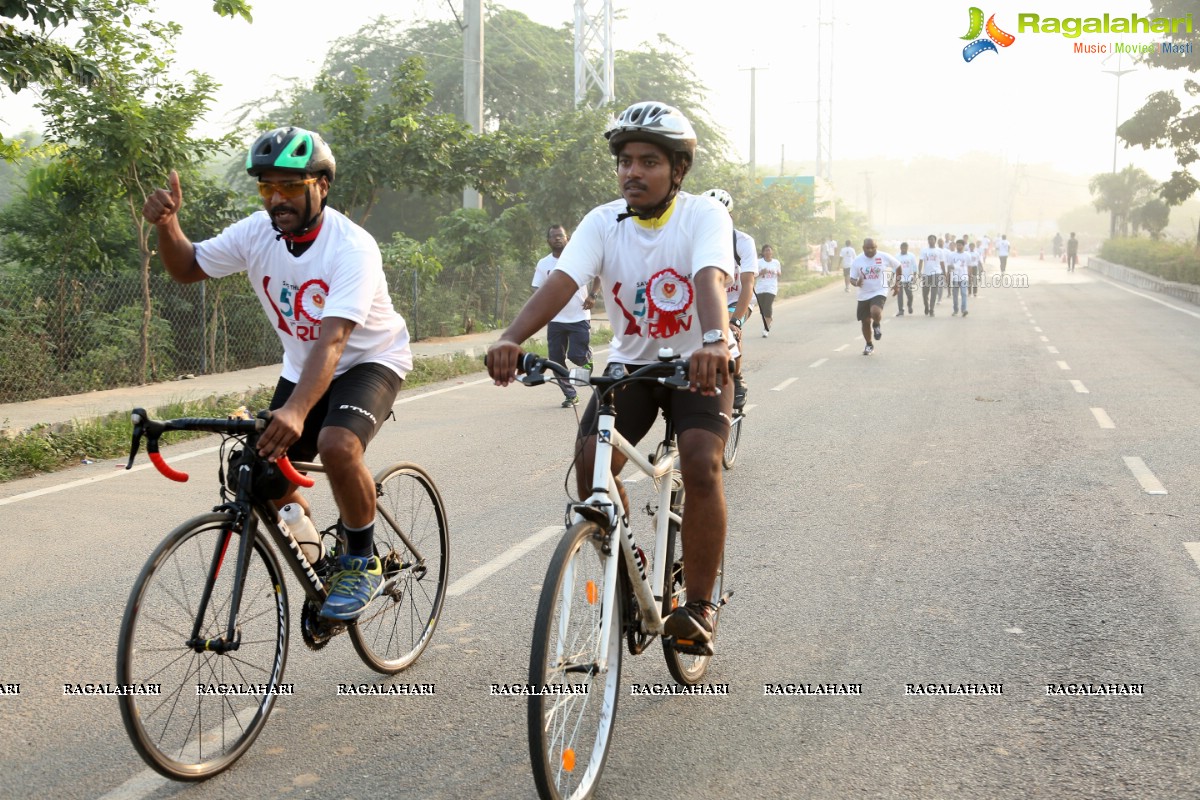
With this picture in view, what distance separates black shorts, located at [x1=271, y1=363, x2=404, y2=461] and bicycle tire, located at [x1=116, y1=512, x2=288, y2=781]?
19.5 inches

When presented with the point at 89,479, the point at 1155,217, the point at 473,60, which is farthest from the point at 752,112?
the point at 89,479

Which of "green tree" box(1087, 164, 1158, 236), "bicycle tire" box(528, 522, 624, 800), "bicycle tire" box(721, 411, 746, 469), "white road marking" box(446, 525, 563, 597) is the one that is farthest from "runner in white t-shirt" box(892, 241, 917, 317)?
"green tree" box(1087, 164, 1158, 236)

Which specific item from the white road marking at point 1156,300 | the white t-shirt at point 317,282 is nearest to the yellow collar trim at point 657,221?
the white t-shirt at point 317,282

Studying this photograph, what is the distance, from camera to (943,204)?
7835 inches

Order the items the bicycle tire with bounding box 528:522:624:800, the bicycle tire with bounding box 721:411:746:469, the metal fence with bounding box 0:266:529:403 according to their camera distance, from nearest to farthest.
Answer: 1. the bicycle tire with bounding box 528:522:624:800
2. the bicycle tire with bounding box 721:411:746:469
3. the metal fence with bounding box 0:266:529:403

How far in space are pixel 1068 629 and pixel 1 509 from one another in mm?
6241

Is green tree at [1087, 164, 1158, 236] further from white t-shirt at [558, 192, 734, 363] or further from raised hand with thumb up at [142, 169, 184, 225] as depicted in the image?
raised hand with thumb up at [142, 169, 184, 225]

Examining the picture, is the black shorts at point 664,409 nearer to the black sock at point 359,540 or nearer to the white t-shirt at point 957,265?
the black sock at point 359,540

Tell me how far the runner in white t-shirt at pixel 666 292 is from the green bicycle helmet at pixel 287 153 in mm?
826

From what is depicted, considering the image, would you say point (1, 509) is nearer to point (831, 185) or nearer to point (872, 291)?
point (872, 291)

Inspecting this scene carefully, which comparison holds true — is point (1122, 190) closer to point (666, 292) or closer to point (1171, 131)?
point (1171, 131)

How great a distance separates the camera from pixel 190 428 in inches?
128

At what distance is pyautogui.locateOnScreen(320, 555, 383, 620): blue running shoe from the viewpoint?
152 inches

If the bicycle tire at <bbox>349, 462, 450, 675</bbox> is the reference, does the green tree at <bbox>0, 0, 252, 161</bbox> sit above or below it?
above
